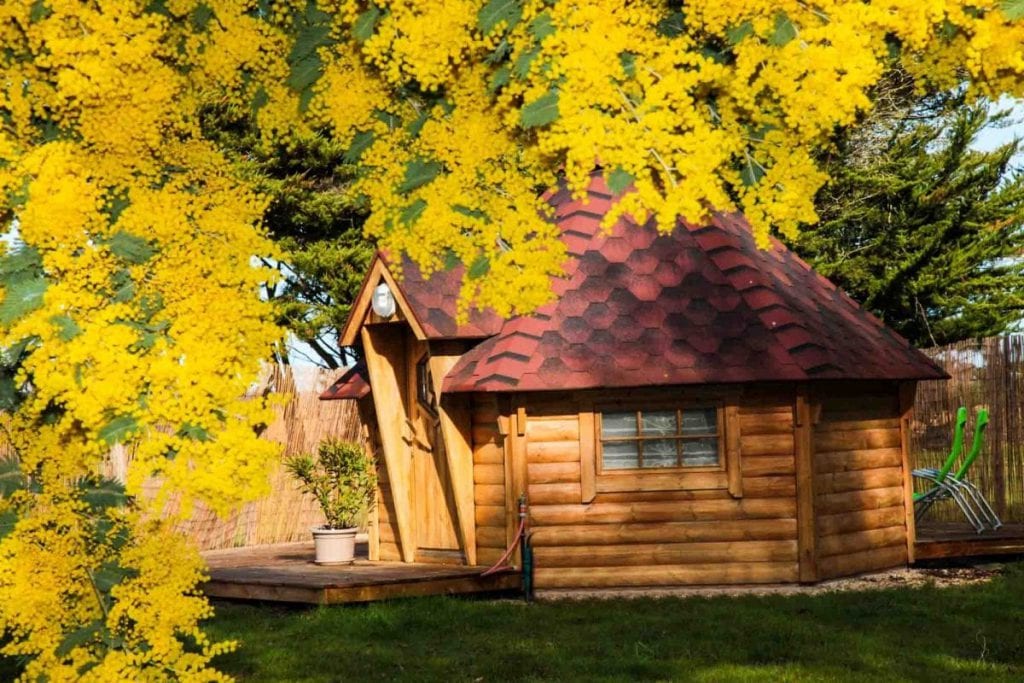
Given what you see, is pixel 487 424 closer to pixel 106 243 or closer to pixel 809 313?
pixel 809 313

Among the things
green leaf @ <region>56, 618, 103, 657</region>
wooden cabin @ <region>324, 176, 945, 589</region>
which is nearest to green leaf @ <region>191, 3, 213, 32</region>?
green leaf @ <region>56, 618, 103, 657</region>

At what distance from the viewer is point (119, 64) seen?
12.0 ft

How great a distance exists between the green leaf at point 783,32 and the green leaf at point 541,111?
53 cm

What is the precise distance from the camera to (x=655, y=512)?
13.6 metres

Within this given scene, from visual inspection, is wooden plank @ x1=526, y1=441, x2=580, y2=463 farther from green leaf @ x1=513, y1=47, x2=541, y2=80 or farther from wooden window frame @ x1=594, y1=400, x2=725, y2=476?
green leaf @ x1=513, y1=47, x2=541, y2=80

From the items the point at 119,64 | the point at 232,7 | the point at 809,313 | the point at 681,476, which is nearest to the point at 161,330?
the point at 119,64

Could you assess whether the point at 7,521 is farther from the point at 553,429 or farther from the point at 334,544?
the point at 334,544

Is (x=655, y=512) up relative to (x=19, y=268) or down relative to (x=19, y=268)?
down

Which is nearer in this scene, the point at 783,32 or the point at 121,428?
the point at 783,32

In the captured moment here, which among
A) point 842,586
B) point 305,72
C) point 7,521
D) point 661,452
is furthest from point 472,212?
point 842,586

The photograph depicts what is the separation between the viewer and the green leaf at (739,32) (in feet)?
10.7

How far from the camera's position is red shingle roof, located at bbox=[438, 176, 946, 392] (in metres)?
13.2

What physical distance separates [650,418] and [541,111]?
10.5 meters

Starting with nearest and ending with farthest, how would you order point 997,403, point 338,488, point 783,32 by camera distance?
1. point 783,32
2. point 338,488
3. point 997,403
